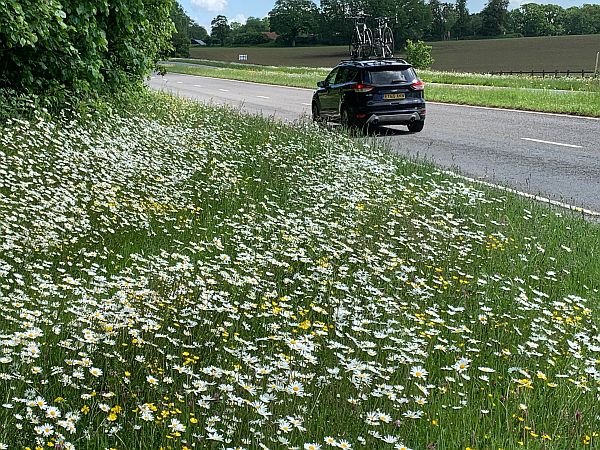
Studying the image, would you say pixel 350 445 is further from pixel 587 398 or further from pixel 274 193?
pixel 274 193

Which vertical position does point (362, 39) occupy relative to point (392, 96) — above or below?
above

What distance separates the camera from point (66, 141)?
1020 centimetres

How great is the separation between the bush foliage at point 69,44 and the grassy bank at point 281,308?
1.64 m

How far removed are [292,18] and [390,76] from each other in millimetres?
119441

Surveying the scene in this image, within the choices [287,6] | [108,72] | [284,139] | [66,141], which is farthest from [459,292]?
[287,6]

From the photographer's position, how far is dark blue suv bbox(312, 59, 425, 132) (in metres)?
18.5

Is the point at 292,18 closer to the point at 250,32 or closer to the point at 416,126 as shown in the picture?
the point at 250,32

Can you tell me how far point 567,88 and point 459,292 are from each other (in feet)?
97.8

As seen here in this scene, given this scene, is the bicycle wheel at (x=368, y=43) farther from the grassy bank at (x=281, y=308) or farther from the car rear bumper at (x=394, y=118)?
the grassy bank at (x=281, y=308)

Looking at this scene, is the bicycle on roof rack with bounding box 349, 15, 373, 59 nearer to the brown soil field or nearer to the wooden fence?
the wooden fence

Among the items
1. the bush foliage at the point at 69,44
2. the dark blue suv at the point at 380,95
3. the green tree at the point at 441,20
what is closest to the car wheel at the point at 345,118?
the dark blue suv at the point at 380,95

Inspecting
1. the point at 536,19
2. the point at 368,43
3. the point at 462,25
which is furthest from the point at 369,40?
the point at 536,19

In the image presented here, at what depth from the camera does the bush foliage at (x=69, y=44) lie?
1034 cm

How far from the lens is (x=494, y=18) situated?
134000 mm
